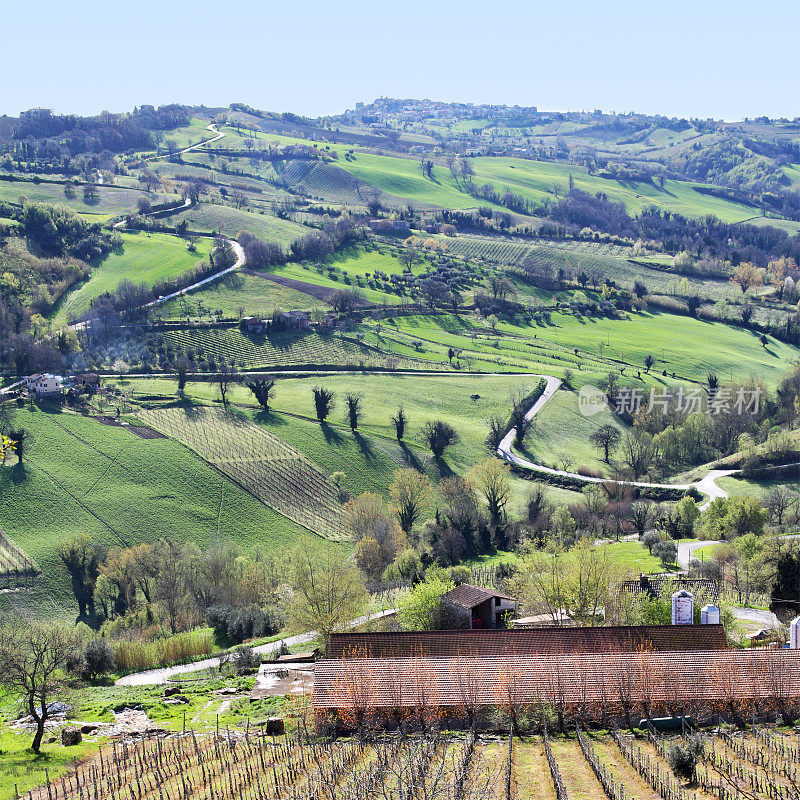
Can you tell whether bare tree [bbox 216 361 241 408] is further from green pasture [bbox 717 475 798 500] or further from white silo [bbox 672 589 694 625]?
white silo [bbox 672 589 694 625]

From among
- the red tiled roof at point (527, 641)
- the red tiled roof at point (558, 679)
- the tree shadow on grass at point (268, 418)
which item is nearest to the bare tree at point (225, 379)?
the tree shadow on grass at point (268, 418)

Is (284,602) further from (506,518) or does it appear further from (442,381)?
(442,381)

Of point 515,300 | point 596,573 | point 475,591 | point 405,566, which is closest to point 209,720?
point 475,591

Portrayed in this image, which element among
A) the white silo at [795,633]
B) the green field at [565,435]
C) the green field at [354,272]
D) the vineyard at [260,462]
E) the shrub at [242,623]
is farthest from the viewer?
the green field at [354,272]

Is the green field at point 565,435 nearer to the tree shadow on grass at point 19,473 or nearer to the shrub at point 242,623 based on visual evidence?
the shrub at point 242,623

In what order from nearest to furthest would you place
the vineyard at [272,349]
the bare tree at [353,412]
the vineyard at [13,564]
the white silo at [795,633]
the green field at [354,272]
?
1. the white silo at [795,633]
2. the vineyard at [13,564]
3. the bare tree at [353,412]
4. the vineyard at [272,349]
5. the green field at [354,272]

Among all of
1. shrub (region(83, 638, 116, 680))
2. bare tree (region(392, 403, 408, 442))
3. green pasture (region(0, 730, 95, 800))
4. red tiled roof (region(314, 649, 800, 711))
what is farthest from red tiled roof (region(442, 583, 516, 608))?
bare tree (region(392, 403, 408, 442))
